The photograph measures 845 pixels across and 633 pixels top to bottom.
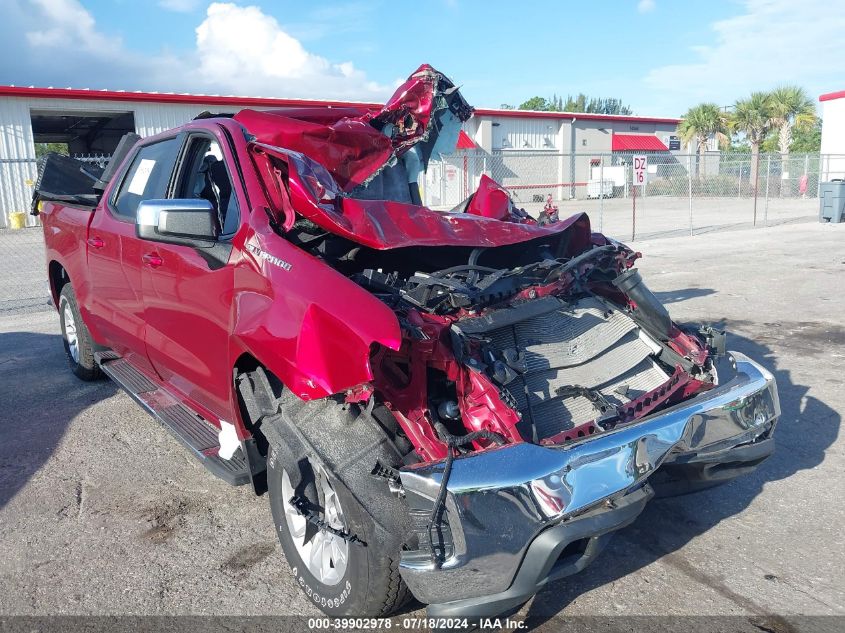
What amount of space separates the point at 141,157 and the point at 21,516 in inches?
91.6

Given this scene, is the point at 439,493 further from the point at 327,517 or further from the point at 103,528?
the point at 103,528

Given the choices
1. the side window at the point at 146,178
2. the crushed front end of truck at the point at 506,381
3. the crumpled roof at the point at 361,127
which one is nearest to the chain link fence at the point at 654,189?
the crumpled roof at the point at 361,127

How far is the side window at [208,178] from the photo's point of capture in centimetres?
391

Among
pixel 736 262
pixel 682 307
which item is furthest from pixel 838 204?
pixel 682 307

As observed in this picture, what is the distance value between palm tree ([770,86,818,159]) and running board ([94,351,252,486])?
140 feet

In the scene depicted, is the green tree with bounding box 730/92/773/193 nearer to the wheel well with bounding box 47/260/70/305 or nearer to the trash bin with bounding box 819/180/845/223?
the trash bin with bounding box 819/180/845/223

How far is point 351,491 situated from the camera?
261 centimetres

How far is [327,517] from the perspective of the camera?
114 inches

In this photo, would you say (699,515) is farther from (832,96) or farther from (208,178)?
(832,96)

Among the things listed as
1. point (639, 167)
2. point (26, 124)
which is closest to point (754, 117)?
point (639, 167)

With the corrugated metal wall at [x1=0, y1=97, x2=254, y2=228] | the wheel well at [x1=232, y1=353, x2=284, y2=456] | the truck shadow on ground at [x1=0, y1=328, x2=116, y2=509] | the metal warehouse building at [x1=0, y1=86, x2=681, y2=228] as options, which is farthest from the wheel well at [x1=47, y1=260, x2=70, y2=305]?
the corrugated metal wall at [x1=0, y1=97, x2=254, y2=228]

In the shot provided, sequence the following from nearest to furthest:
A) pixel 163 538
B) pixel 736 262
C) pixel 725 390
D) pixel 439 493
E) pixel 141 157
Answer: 1. pixel 439 493
2. pixel 725 390
3. pixel 163 538
4. pixel 141 157
5. pixel 736 262

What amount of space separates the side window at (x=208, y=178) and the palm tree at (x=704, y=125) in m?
43.1

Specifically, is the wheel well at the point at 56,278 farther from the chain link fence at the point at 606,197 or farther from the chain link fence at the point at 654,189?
the chain link fence at the point at 654,189
